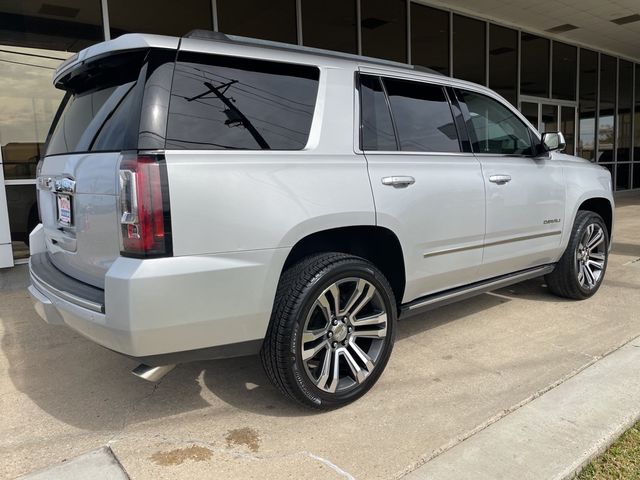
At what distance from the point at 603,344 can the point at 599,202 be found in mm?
1873

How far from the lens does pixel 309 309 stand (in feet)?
8.66

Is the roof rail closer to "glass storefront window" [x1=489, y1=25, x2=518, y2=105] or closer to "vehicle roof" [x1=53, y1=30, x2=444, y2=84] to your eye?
"vehicle roof" [x1=53, y1=30, x2=444, y2=84]

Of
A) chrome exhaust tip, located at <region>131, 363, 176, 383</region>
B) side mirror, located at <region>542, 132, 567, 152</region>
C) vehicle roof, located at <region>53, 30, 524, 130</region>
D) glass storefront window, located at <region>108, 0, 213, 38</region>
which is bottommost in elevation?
chrome exhaust tip, located at <region>131, 363, 176, 383</region>

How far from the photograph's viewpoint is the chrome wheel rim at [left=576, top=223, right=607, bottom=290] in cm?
478

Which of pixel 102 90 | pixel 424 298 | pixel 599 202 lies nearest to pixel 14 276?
pixel 102 90

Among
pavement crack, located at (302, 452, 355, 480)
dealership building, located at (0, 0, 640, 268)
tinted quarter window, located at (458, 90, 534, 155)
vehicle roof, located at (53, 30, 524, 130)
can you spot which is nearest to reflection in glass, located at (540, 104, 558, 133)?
dealership building, located at (0, 0, 640, 268)

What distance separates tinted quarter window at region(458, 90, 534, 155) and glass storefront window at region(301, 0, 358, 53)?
5207 mm

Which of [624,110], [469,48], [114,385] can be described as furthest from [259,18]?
[624,110]

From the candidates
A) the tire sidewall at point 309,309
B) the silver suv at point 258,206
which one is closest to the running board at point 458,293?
the silver suv at point 258,206

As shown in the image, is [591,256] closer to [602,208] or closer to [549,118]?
[602,208]

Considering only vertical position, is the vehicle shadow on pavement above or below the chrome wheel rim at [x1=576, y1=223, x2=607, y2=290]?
below

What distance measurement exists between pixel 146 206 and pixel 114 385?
1593 millimetres

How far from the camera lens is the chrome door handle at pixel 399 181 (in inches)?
119

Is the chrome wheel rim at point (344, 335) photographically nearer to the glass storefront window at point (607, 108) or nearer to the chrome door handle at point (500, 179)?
the chrome door handle at point (500, 179)
